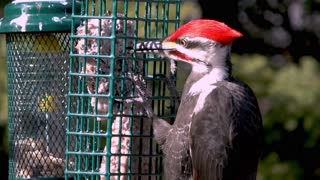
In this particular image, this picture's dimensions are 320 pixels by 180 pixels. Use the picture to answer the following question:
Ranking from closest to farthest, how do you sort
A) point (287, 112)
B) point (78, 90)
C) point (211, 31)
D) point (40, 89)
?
1. point (211, 31)
2. point (78, 90)
3. point (40, 89)
4. point (287, 112)

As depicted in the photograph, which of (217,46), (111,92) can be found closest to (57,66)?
(111,92)

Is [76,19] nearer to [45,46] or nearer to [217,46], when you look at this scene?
[45,46]

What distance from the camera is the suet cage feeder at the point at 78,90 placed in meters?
5.50

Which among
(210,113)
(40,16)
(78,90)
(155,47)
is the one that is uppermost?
(40,16)

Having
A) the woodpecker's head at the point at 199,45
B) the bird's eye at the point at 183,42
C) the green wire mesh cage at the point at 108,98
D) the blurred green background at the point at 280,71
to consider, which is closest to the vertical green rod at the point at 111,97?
the green wire mesh cage at the point at 108,98

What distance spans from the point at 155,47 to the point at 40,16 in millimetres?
682

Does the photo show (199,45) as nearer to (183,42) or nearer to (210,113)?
(183,42)

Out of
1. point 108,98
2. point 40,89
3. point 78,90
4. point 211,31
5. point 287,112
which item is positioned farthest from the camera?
point 287,112

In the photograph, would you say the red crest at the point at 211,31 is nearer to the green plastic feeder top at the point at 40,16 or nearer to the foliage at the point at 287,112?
the green plastic feeder top at the point at 40,16

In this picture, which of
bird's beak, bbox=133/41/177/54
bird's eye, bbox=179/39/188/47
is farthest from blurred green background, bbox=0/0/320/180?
bird's eye, bbox=179/39/188/47

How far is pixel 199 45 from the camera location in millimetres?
5375

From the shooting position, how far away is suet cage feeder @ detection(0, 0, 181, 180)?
5.50m

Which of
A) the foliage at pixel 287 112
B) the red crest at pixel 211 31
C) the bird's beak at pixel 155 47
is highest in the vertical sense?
the red crest at pixel 211 31

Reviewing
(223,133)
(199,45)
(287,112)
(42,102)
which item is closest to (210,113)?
(223,133)
